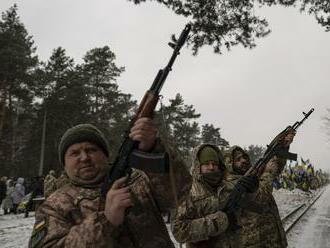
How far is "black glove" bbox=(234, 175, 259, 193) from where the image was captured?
3878 millimetres

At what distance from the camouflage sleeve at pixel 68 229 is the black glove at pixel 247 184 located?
2.02 metres

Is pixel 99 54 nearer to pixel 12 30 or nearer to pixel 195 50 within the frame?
pixel 12 30

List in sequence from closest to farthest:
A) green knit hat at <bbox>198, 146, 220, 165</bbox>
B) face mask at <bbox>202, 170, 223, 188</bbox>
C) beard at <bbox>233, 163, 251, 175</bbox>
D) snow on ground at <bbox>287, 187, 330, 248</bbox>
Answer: face mask at <bbox>202, 170, 223, 188</bbox> < green knit hat at <bbox>198, 146, 220, 165</bbox> < beard at <bbox>233, 163, 251, 175</bbox> < snow on ground at <bbox>287, 187, 330, 248</bbox>

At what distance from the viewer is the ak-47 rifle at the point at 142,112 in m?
2.06

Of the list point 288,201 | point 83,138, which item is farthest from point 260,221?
point 288,201

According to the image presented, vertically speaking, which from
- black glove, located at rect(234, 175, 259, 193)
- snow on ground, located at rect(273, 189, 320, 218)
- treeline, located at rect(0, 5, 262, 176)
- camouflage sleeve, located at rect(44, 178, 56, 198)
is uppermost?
treeline, located at rect(0, 5, 262, 176)

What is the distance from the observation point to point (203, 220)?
3736mm

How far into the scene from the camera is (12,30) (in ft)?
109

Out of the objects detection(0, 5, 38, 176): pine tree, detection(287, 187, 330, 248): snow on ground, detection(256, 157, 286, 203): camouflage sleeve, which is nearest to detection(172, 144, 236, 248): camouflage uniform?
detection(256, 157, 286, 203): camouflage sleeve

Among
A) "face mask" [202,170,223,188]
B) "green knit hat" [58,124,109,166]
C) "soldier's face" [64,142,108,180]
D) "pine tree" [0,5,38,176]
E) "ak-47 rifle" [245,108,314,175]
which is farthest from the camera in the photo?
"pine tree" [0,5,38,176]

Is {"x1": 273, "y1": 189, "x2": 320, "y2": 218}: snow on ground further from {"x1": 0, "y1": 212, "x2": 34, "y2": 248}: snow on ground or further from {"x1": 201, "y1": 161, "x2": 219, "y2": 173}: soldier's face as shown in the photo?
{"x1": 201, "y1": 161, "x2": 219, "y2": 173}: soldier's face

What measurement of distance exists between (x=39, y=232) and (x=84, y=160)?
17.2 inches

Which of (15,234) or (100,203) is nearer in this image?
(100,203)

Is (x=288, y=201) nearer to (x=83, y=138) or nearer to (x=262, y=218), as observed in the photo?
(x=262, y=218)
